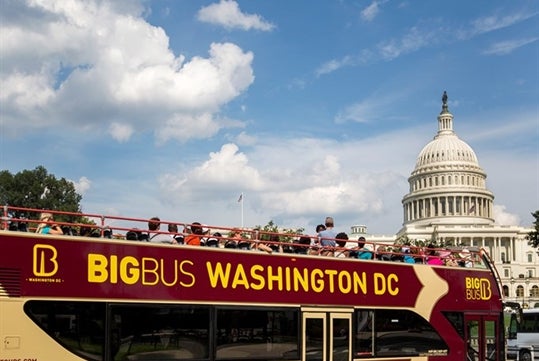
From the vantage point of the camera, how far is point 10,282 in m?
10.3

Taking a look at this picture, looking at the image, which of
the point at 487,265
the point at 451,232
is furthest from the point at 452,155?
the point at 487,265

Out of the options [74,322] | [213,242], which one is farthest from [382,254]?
[74,322]

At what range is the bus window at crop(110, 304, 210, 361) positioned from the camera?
37.0ft

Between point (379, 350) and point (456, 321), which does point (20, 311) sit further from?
point (456, 321)

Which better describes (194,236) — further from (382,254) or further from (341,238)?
(382,254)

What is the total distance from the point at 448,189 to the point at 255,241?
510ft

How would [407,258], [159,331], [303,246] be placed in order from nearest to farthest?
[159,331], [303,246], [407,258]

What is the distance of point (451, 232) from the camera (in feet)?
505

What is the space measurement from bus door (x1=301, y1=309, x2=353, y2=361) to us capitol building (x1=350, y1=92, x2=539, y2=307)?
13859 centimetres

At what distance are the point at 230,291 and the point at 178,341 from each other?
1268mm

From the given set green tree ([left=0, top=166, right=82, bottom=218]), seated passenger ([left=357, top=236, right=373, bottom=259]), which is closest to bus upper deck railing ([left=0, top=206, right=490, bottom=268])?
seated passenger ([left=357, top=236, right=373, bottom=259])

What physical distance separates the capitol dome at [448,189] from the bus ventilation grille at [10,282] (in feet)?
512

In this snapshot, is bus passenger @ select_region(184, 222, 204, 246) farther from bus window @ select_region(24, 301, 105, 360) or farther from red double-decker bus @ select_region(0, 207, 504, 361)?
bus window @ select_region(24, 301, 105, 360)

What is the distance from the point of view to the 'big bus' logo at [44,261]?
10.6m
